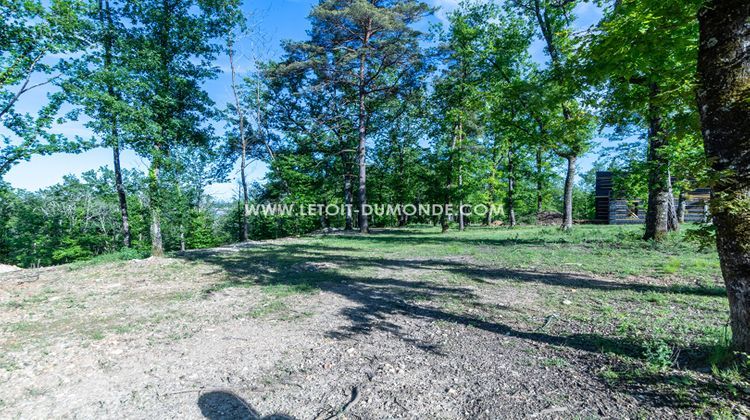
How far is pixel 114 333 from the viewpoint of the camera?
3920 millimetres

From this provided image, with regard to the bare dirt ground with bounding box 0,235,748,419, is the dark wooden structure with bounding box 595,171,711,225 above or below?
above

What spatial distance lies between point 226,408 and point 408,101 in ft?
63.2

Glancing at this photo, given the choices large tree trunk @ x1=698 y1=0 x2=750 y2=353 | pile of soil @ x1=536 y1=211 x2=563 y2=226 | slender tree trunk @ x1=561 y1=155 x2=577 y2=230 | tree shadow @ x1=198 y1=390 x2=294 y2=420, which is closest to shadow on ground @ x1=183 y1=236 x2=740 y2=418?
large tree trunk @ x1=698 y1=0 x2=750 y2=353

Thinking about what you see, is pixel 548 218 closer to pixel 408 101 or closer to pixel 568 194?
pixel 568 194

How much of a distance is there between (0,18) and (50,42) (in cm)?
89

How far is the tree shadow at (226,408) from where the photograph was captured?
2.22 m

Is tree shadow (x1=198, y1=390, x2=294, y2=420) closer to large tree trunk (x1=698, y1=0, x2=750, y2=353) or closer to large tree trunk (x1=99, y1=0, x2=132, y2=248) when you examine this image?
large tree trunk (x1=698, y1=0, x2=750, y2=353)

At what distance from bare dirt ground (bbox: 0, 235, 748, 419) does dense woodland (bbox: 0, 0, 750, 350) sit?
1.52 meters

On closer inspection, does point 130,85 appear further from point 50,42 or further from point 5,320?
point 5,320

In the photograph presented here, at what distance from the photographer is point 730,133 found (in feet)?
6.97

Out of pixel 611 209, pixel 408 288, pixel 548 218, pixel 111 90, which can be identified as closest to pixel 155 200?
pixel 111 90

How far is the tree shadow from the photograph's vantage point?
7.29 feet

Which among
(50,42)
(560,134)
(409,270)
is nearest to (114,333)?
(409,270)

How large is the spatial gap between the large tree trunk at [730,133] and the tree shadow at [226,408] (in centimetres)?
337
